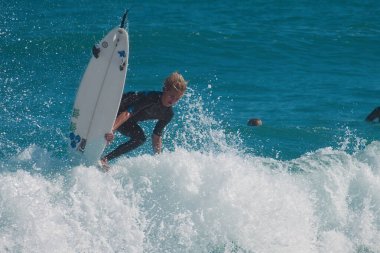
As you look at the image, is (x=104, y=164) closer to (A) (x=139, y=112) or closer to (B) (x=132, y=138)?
(B) (x=132, y=138)

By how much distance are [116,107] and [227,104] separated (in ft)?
21.8

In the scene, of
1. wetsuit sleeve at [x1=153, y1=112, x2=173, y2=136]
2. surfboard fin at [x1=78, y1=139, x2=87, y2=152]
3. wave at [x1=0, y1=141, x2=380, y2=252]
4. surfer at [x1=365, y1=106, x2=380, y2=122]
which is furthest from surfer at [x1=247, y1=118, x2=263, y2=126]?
surfboard fin at [x1=78, y1=139, x2=87, y2=152]

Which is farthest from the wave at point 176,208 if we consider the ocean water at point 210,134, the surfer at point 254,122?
the surfer at point 254,122

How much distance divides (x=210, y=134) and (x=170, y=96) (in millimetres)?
2571

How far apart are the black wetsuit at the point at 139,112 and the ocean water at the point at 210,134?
35 cm

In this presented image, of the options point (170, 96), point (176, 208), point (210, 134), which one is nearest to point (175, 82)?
point (170, 96)

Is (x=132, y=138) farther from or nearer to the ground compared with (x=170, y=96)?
nearer to the ground

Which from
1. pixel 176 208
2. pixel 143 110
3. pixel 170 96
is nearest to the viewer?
pixel 170 96

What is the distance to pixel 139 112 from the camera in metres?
9.67

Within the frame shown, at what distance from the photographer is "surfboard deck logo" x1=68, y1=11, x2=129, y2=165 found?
30.9 feet

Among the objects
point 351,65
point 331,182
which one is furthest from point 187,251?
point 351,65

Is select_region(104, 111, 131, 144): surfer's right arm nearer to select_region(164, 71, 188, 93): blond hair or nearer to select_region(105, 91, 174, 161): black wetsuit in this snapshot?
select_region(105, 91, 174, 161): black wetsuit

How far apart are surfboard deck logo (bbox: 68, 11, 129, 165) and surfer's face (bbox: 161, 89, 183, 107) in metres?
0.53

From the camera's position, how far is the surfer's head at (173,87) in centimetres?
923
